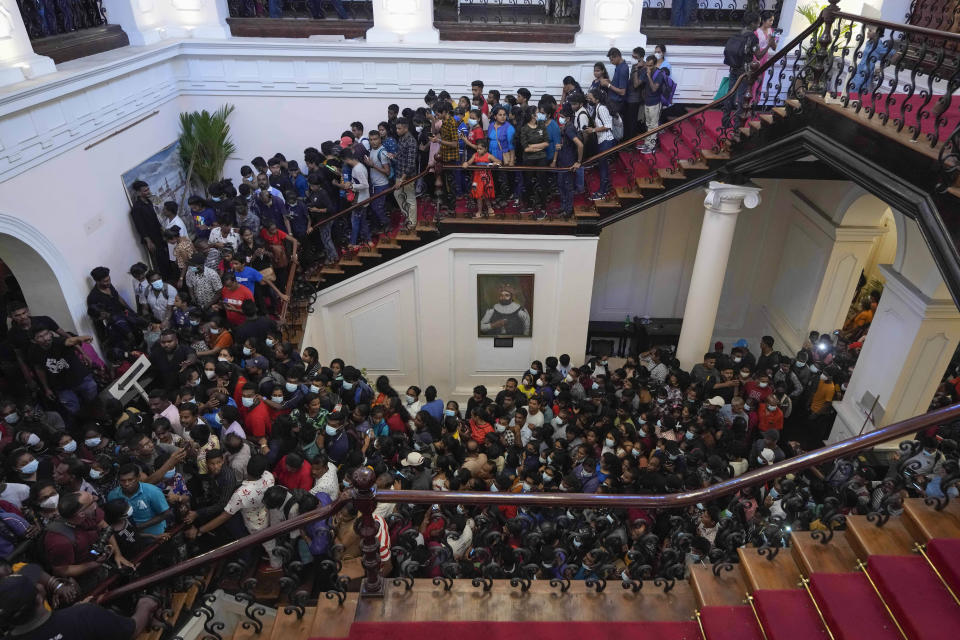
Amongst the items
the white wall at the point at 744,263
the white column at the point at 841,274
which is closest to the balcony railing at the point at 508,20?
the white wall at the point at 744,263

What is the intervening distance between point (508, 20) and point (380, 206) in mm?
4095

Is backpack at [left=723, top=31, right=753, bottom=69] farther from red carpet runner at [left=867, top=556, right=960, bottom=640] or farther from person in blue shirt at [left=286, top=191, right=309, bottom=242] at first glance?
red carpet runner at [left=867, top=556, right=960, bottom=640]

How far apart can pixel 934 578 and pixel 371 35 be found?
9514mm

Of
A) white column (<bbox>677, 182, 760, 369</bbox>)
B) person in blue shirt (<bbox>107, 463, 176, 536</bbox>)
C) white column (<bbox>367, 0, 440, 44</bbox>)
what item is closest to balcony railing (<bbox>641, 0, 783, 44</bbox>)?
white column (<bbox>677, 182, 760, 369</bbox>)

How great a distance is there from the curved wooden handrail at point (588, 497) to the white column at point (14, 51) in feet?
17.7

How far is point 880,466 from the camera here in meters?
7.33

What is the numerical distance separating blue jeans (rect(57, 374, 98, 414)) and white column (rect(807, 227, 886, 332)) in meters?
9.70

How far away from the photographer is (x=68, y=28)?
768cm

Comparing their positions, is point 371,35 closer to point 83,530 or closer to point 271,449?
point 271,449

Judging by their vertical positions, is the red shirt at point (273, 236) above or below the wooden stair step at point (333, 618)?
above

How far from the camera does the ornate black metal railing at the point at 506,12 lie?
1006 centimetres

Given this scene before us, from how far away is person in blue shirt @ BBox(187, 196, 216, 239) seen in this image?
24.8 ft

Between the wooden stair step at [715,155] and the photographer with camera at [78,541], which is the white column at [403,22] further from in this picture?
the photographer with camera at [78,541]

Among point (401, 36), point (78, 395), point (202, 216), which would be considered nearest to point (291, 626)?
point (78, 395)
